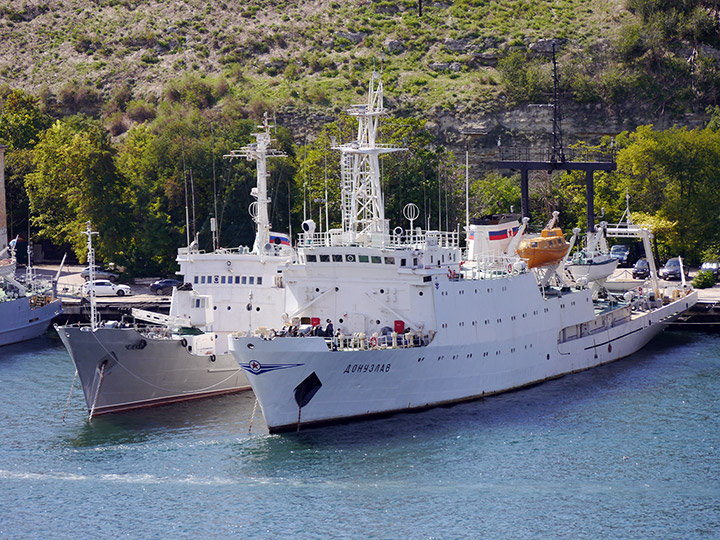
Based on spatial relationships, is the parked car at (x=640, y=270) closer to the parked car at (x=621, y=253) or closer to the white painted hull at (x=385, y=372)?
the parked car at (x=621, y=253)

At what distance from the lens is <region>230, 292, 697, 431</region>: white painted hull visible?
42219 millimetres

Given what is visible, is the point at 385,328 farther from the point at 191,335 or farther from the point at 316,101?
the point at 316,101

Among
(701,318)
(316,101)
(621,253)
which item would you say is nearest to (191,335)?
(701,318)

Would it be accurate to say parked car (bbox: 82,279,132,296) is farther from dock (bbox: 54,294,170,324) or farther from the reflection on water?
the reflection on water

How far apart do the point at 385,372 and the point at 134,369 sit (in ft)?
34.9

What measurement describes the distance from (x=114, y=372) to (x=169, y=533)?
13.7m

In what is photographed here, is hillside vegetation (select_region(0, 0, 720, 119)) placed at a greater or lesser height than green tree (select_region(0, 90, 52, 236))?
greater

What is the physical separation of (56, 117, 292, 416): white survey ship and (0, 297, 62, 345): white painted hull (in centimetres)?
1525

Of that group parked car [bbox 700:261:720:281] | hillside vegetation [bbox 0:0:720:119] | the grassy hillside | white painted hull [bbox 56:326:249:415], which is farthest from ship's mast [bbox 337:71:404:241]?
the grassy hillside

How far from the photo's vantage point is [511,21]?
346 ft

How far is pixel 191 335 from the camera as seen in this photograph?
50375 mm

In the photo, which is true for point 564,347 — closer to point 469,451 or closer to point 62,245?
point 469,451

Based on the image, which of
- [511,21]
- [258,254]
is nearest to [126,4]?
[511,21]

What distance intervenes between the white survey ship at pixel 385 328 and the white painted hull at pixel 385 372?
0.16ft
